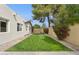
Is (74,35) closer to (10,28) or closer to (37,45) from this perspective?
(37,45)

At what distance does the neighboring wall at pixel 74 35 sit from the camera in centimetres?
439

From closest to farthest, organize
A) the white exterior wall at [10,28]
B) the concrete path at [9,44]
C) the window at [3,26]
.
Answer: the concrete path at [9,44] < the white exterior wall at [10,28] < the window at [3,26]

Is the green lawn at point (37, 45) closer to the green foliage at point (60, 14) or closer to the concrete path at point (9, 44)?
the concrete path at point (9, 44)

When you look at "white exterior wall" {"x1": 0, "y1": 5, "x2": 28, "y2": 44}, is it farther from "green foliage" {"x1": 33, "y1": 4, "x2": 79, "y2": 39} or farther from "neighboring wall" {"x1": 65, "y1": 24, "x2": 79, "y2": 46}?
"neighboring wall" {"x1": 65, "y1": 24, "x2": 79, "y2": 46}

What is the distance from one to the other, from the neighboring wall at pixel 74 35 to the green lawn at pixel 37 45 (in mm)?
236

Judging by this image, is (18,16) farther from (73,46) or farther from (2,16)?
(73,46)

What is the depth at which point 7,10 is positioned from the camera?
4.54 metres

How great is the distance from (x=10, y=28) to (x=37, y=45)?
85cm

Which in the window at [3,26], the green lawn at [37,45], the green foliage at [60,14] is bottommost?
the green lawn at [37,45]

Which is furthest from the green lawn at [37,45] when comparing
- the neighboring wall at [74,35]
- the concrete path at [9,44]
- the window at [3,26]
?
the window at [3,26]

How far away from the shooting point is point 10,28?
15.0 ft
